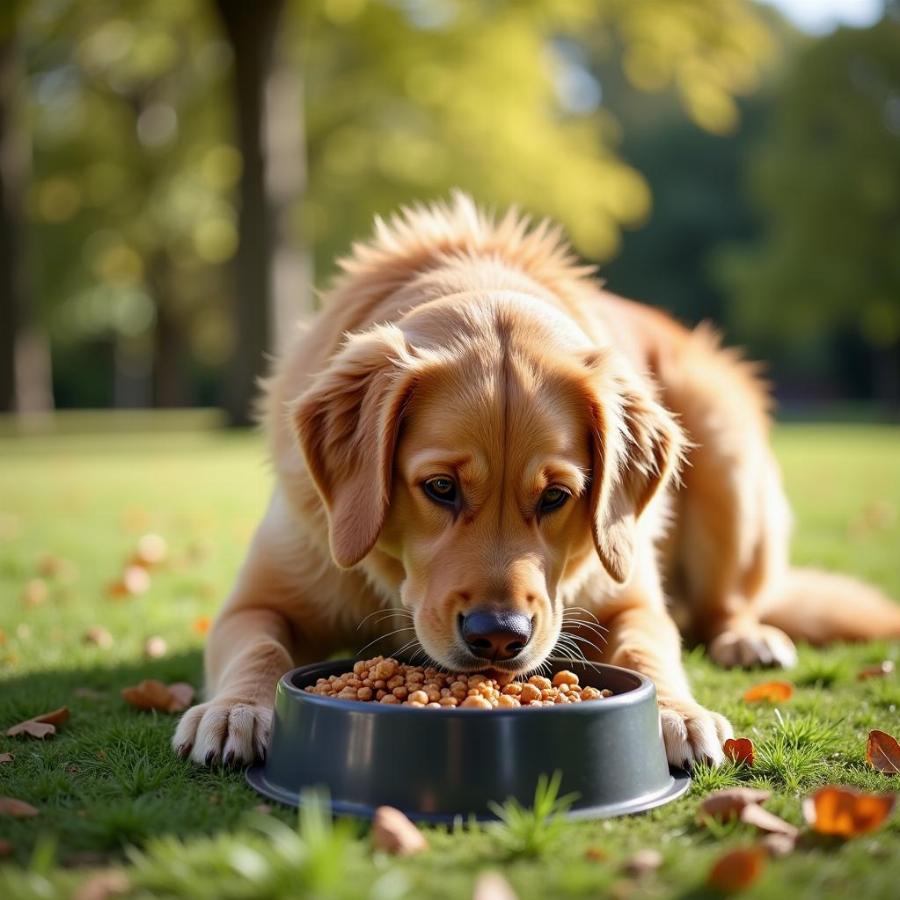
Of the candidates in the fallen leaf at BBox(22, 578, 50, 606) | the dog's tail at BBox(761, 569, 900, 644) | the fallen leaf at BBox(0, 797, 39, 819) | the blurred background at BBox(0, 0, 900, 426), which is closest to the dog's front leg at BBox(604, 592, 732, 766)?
the dog's tail at BBox(761, 569, 900, 644)

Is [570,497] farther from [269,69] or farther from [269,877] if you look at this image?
[269,69]

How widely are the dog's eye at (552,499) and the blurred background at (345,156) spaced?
13595 millimetres

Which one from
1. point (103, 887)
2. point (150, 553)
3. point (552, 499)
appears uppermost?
point (552, 499)

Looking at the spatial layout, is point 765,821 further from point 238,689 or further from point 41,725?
point 41,725

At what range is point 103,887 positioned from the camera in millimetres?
2074

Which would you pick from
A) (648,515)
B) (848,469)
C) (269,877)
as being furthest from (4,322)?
(269,877)

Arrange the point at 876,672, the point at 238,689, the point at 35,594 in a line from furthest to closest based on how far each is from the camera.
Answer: the point at 35,594
the point at 876,672
the point at 238,689

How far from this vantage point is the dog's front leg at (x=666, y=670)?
3064 millimetres

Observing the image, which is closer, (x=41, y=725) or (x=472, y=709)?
(x=472, y=709)

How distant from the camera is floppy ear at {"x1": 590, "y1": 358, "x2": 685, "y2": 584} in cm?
348

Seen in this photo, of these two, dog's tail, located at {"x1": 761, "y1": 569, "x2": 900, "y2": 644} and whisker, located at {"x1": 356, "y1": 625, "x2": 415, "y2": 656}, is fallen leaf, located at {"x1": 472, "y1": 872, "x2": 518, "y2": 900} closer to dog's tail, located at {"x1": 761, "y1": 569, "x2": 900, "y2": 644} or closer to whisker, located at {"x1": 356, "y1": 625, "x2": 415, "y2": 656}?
whisker, located at {"x1": 356, "y1": 625, "x2": 415, "y2": 656}

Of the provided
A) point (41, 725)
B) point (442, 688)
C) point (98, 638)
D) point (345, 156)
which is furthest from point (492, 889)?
point (345, 156)

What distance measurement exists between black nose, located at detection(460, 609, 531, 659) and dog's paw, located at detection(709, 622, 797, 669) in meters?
1.87

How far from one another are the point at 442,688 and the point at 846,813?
3.52 feet
